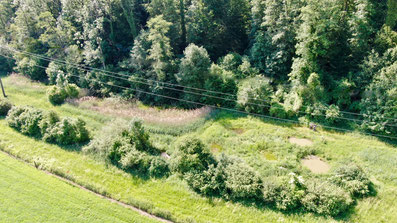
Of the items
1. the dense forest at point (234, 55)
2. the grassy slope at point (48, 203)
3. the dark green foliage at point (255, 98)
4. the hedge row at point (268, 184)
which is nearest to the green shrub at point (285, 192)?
the hedge row at point (268, 184)

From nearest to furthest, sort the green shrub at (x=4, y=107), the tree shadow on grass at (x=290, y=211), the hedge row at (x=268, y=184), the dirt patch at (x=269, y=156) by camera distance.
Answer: the tree shadow on grass at (x=290, y=211), the hedge row at (x=268, y=184), the dirt patch at (x=269, y=156), the green shrub at (x=4, y=107)

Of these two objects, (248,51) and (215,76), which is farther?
(248,51)

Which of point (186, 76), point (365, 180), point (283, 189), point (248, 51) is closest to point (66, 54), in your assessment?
point (186, 76)

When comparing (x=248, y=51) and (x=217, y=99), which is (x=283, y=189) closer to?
(x=217, y=99)

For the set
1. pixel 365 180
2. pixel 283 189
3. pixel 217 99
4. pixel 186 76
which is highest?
pixel 186 76

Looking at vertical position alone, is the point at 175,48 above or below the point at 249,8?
below

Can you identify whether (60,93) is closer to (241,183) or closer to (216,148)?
(216,148)

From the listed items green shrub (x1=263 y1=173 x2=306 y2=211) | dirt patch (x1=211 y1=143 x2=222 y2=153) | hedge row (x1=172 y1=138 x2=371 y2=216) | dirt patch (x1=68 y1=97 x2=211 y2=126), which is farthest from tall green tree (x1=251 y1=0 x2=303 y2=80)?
green shrub (x1=263 y1=173 x2=306 y2=211)

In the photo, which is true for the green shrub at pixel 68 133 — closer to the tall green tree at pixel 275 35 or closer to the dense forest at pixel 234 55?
the dense forest at pixel 234 55
